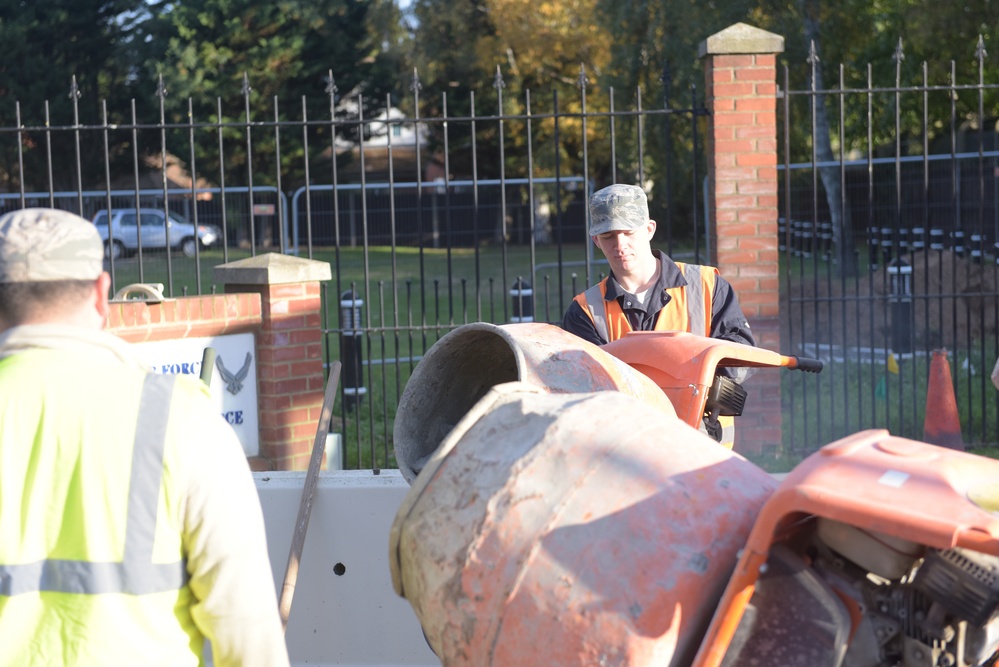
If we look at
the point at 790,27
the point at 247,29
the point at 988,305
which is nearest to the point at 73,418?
the point at 988,305

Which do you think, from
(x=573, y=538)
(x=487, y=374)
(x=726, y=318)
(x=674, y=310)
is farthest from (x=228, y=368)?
(x=573, y=538)

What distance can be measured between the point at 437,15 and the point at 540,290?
55.4 feet

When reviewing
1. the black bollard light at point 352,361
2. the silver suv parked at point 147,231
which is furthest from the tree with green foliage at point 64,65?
the black bollard light at point 352,361

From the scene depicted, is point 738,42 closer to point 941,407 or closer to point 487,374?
point 941,407

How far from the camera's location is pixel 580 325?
402cm

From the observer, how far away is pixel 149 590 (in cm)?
201

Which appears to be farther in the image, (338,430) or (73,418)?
(338,430)

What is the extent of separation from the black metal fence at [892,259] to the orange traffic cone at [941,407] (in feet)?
0.05

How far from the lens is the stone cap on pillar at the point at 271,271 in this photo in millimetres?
6477

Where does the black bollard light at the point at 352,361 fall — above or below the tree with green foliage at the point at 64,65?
below

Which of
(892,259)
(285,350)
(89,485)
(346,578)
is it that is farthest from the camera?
(892,259)

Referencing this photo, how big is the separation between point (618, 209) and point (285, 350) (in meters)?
3.20

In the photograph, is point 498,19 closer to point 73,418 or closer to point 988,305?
point 988,305

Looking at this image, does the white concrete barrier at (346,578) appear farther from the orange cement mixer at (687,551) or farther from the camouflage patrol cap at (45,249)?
the camouflage patrol cap at (45,249)
